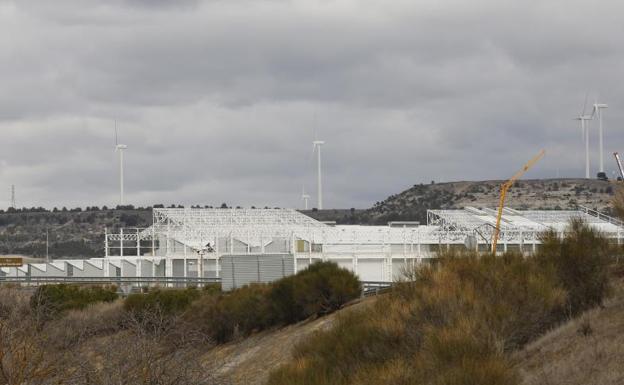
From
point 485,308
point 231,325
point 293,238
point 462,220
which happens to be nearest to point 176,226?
point 293,238

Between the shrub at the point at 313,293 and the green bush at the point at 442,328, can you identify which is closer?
the green bush at the point at 442,328

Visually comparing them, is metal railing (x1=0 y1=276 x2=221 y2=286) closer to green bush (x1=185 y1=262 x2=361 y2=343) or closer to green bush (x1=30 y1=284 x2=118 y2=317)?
green bush (x1=30 y1=284 x2=118 y2=317)

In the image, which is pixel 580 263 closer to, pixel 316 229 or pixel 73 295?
pixel 73 295

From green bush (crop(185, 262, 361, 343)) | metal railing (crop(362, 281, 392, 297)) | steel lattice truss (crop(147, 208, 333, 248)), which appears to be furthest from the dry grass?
steel lattice truss (crop(147, 208, 333, 248))

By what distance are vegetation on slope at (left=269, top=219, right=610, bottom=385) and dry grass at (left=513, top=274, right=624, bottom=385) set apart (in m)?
0.69

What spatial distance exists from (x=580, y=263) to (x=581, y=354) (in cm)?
900

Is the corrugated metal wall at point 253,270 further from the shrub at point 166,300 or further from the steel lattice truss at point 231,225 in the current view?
the steel lattice truss at point 231,225

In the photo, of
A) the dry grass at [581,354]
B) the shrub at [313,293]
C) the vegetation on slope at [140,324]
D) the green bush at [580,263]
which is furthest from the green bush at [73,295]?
the dry grass at [581,354]

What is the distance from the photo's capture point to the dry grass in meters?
22.8

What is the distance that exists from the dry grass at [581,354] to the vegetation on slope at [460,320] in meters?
0.69

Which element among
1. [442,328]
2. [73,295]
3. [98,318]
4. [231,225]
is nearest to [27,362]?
[442,328]

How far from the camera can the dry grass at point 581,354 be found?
2284 centimetres

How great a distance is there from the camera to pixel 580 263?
1316 inches

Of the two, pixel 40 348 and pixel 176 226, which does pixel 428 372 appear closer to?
pixel 40 348
